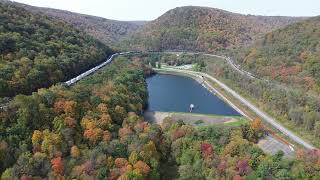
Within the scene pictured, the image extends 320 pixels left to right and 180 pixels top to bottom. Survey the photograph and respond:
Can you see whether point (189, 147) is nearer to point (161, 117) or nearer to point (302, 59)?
point (161, 117)

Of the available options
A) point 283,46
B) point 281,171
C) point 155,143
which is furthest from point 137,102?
Result: point 283,46

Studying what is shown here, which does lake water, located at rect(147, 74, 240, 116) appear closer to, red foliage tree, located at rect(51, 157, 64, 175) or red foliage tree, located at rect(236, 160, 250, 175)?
red foliage tree, located at rect(236, 160, 250, 175)

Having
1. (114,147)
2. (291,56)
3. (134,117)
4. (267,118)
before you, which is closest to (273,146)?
(134,117)

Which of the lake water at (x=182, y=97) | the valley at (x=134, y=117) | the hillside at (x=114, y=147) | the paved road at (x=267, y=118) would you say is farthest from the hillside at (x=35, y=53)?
the paved road at (x=267, y=118)

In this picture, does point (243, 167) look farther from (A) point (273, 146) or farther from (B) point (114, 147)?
(B) point (114, 147)

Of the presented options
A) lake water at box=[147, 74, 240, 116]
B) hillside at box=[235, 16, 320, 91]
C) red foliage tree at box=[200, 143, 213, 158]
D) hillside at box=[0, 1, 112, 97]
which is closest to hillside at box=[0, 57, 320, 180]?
red foliage tree at box=[200, 143, 213, 158]

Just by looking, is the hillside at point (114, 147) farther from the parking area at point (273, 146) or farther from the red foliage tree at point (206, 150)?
the parking area at point (273, 146)

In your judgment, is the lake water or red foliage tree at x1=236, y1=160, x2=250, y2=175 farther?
the lake water
